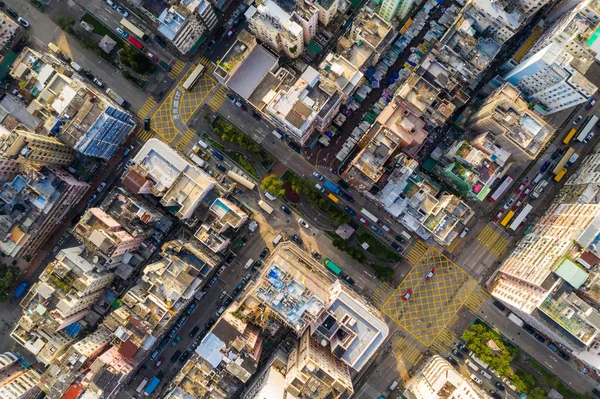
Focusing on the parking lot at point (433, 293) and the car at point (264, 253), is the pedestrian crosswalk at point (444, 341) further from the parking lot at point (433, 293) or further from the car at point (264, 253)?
the car at point (264, 253)

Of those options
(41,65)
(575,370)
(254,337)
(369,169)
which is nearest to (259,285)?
(254,337)

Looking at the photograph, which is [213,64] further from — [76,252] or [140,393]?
[140,393]

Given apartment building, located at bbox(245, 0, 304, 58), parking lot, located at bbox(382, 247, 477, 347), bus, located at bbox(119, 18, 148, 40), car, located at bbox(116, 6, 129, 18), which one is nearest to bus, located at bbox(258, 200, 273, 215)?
apartment building, located at bbox(245, 0, 304, 58)

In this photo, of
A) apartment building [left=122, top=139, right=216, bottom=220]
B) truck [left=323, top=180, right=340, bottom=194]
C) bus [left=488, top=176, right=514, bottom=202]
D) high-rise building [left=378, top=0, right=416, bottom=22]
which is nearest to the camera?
apartment building [left=122, top=139, right=216, bottom=220]

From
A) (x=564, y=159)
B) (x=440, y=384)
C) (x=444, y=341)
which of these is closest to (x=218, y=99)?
(x=444, y=341)

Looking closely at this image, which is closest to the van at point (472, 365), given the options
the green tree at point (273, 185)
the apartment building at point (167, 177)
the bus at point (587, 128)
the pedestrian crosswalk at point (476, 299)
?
the pedestrian crosswalk at point (476, 299)

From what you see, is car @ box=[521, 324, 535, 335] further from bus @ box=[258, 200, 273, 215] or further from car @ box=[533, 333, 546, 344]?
bus @ box=[258, 200, 273, 215]

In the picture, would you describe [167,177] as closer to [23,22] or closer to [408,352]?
[23,22]
